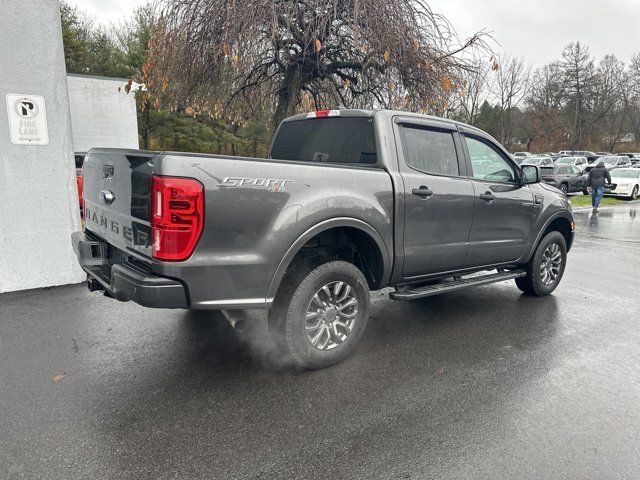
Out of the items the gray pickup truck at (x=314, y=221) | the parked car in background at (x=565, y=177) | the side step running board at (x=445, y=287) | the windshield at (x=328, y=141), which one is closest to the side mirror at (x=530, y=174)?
the gray pickup truck at (x=314, y=221)

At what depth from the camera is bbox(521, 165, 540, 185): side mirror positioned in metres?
5.14

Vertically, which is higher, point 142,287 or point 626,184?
point 142,287

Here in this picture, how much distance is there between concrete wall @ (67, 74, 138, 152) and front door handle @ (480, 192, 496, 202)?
59.0ft

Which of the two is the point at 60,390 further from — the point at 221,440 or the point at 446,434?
the point at 446,434

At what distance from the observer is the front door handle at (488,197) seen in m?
4.59

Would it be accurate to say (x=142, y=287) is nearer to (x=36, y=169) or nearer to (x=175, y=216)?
(x=175, y=216)

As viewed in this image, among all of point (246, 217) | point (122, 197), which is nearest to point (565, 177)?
point (246, 217)

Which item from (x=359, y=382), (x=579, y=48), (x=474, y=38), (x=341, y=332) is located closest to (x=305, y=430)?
(x=359, y=382)

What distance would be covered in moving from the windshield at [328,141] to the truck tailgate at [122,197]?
1850 mm

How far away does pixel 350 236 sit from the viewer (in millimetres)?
3822

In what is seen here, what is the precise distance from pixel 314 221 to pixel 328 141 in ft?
4.43

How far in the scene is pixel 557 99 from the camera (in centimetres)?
5006

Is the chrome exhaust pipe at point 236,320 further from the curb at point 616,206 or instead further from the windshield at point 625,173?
the windshield at point 625,173

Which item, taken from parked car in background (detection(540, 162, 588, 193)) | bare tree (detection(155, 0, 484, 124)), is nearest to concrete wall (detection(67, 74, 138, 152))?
bare tree (detection(155, 0, 484, 124))
